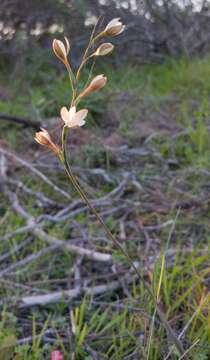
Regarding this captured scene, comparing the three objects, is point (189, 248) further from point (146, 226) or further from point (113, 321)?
point (113, 321)

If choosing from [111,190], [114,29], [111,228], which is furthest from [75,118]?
[111,190]

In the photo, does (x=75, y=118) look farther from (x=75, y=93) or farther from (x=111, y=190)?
(x=111, y=190)

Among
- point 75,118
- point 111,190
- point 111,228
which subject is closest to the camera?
point 75,118

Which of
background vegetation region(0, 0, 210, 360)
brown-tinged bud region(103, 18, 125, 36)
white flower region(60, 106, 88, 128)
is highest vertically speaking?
brown-tinged bud region(103, 18, 125, 36)

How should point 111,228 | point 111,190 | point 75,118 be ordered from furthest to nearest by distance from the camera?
point 111,190
point 111,228
point 75,118

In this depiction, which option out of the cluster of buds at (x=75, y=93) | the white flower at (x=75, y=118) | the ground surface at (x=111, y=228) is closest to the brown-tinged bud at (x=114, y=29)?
the cluster of buds at (x=75, y=93)

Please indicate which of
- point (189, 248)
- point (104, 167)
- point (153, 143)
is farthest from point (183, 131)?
point (189, 248)

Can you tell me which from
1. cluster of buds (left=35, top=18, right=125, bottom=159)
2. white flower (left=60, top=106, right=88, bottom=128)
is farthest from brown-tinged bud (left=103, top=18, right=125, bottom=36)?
white flower (left=60, top=106, right=88, bottom=128)

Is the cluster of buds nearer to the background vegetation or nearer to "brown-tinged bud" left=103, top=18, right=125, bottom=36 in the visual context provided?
"brown-tinged bud" left=103, top=18, right=125, bottom=36

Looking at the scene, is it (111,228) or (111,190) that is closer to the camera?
(111,228)
